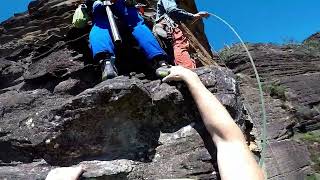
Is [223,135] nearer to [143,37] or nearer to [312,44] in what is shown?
[143,37]

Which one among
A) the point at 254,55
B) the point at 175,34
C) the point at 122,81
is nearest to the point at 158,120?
the point at 122,81

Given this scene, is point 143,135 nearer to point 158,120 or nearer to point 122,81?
point 158,120

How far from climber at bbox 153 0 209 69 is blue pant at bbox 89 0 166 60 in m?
0.78

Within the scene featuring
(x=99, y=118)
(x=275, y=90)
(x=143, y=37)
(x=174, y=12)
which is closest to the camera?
(x=99, y=118)

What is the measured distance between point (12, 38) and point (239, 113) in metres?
5.97

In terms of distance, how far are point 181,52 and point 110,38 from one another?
154 cm

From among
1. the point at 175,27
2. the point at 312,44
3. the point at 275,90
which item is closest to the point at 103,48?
the point at 175,27

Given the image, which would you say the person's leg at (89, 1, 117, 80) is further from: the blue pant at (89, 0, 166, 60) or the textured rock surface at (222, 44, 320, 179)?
the textured rock surface at (222, 44, 320, 179)

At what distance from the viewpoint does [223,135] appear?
5348mm

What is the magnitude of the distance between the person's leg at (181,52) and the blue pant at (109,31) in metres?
0.80

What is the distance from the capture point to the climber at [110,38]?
21.5ft

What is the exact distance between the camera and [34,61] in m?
8.00

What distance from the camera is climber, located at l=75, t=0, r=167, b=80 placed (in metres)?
6.55

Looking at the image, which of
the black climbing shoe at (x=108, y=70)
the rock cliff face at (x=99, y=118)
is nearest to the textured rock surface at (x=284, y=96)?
the rock cliff face at (x=99, y=118)
